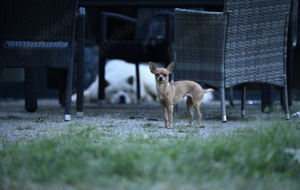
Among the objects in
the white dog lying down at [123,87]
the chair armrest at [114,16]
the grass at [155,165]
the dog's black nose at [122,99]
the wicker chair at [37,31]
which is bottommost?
the grass at [155,165]

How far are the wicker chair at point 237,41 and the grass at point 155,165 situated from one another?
149cm

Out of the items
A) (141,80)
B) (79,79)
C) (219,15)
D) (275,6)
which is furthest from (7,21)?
(141,80)

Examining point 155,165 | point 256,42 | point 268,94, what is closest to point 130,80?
point 268,94

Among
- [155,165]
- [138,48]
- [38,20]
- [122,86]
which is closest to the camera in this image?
[155,165]

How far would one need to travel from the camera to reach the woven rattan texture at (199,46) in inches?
124

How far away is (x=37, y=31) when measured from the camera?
3102mm

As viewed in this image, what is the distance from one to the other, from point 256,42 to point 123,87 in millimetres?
3059

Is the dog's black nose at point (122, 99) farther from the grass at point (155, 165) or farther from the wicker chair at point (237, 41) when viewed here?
the grass at point (155, 165)

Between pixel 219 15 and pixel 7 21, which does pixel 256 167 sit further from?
pixel 7 21

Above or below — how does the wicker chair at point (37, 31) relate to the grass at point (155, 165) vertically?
above

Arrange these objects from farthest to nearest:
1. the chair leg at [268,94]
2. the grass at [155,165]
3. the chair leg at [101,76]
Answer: the chair leg at [101,76], the chair leg at [268,94], the grass at [155,165]

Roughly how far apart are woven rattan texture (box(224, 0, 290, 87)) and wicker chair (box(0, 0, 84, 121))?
133cm

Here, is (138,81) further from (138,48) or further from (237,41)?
(237,41)

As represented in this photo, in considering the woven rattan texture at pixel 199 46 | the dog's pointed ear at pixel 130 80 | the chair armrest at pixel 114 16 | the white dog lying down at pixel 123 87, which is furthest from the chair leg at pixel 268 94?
the dog's pointed ear at pixel 130 80
